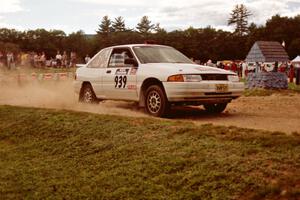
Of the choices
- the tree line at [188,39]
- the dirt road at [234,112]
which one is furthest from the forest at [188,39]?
the dirt road at [234,112]

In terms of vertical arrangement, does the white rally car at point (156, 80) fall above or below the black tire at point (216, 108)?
above

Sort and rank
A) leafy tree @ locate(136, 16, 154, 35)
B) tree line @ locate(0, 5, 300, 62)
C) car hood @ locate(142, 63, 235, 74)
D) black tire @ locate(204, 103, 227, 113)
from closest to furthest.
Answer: car hood @ locate(142, 63, 235, 74) < black tire @ locate(204, 103, 227, 113) < tree line @ locate(0, 5, 300, 62) < leafy tree @ locate(136, 16, 154, 35)

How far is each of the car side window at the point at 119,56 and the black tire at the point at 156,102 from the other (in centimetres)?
119

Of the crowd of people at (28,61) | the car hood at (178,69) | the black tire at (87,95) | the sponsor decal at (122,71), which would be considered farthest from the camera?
the crowd of people at (28,61)

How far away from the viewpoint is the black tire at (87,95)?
10727 mm

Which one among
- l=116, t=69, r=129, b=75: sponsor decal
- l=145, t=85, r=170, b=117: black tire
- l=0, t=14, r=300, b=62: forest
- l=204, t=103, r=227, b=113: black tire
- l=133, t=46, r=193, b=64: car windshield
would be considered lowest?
l=204, t=103, r=227, b=113: black tire

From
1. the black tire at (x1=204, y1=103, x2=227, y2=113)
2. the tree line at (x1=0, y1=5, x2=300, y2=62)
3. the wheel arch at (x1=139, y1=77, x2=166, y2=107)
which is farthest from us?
the tree line at (x1=0, y1=5, x2=300, y2=62)

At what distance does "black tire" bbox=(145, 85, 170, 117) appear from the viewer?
28.3 feet

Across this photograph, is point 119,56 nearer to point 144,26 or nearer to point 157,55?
point 157,55

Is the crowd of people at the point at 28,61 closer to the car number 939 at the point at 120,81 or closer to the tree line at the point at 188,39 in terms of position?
the car number 939 at the point at 120,81

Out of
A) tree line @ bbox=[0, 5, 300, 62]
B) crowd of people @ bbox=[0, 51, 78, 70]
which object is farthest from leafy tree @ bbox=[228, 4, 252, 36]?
crowd of people @ bbox=[0, 51, 78, 70]

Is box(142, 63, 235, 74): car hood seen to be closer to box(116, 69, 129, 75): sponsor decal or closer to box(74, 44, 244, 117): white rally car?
box(74, 44, 244, 117): white rally car

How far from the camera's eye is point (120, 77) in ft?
31.9

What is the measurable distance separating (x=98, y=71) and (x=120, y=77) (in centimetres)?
92
